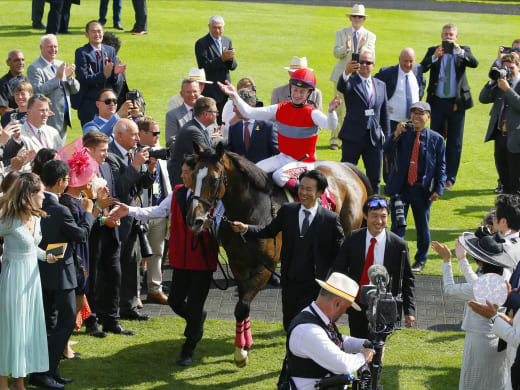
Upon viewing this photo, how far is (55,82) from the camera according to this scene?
1225 centimetres

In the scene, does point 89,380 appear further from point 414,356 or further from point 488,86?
point 488,86

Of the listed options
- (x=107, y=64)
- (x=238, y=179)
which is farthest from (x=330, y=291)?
(x=107, y=64)

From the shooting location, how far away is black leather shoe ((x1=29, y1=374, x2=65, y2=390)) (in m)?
7.24

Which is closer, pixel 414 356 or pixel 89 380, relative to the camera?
pixel 89 380

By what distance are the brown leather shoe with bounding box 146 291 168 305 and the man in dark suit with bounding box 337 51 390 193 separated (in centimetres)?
400

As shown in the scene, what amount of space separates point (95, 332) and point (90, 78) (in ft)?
18.2

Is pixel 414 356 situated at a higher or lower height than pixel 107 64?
lower

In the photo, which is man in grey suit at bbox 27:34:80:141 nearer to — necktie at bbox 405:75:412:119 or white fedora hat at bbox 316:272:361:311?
necktie at bbox 405:75:412:119

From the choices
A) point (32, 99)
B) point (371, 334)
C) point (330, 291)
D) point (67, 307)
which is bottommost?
point (67, 307)

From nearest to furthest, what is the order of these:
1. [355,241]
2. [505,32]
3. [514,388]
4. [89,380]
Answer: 1. [514,388]
2. [355,241]
3. [89,380]
4. [505,32]

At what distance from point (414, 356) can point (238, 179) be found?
2.60m

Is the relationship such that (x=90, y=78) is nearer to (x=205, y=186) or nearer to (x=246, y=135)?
(x=246, y=135)

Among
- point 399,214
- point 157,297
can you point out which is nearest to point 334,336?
point 157,297

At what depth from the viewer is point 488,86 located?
1269cm
